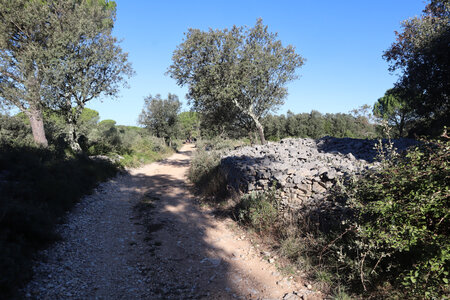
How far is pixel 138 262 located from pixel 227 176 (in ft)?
16.9

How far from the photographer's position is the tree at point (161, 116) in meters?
32.2

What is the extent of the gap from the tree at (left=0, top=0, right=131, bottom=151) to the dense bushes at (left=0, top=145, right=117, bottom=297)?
5.82 meters

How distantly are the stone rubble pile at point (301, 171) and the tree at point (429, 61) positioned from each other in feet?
19.1

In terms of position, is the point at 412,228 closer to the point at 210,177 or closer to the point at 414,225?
the point at 414,225

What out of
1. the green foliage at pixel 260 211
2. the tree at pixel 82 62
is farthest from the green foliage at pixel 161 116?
the green foliage at pixel 260 211

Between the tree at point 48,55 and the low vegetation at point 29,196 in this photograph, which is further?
the tree at point 48,55

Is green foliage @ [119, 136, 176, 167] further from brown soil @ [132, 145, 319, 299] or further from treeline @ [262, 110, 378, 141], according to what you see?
treeline @ [262, 110, 378, 141]

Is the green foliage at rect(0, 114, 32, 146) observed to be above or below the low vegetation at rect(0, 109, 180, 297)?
above

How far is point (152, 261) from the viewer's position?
184 inches

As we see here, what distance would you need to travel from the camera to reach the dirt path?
3711mm

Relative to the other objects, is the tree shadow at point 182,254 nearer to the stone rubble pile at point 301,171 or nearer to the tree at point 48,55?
the stone rubble pile at point 301,171

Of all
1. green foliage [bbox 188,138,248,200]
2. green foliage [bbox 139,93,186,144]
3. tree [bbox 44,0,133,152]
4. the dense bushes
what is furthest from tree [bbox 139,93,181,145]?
the dense bushes

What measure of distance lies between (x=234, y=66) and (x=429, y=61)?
10450mm

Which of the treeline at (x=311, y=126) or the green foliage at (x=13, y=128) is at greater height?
the treeline at (x=311, y=126)
